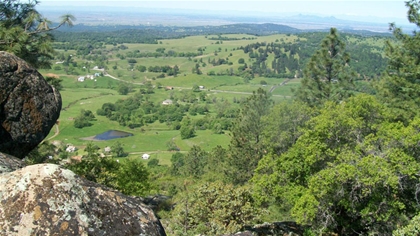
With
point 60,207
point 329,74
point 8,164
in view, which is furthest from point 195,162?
point 60,207

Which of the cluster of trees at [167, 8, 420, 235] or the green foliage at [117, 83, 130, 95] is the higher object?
the cluster of trees at [167, 8, 420, 235]

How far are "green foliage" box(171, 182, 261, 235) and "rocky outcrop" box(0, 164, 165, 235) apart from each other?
808cm

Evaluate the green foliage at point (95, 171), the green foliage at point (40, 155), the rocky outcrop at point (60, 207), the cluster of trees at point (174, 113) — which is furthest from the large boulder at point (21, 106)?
the cluster of trees at point (174, 113)

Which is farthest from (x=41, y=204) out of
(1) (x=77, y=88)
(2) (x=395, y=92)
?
(1) (x=77, y=88)

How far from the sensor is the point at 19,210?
3.79 meters

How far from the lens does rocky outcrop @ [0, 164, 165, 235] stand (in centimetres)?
377

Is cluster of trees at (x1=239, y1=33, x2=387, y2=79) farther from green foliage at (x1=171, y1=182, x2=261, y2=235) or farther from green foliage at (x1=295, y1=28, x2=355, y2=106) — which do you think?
green foliage at (x1=171, y1=182, x2=261, y2=235)

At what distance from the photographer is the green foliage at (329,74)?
29781 millimetres

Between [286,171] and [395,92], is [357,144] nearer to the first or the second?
[286,171]

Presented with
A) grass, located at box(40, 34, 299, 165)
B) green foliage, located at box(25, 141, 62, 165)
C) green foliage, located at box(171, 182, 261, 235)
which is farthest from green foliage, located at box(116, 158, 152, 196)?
grass, located at box(40, 34, 299, 165)

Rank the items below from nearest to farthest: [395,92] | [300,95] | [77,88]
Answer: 1. [395,92]
2. [300,95]
3. [77,88]

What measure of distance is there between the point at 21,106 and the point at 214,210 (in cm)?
728

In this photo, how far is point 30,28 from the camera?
50.9 feet

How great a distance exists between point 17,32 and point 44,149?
6.33 metres
